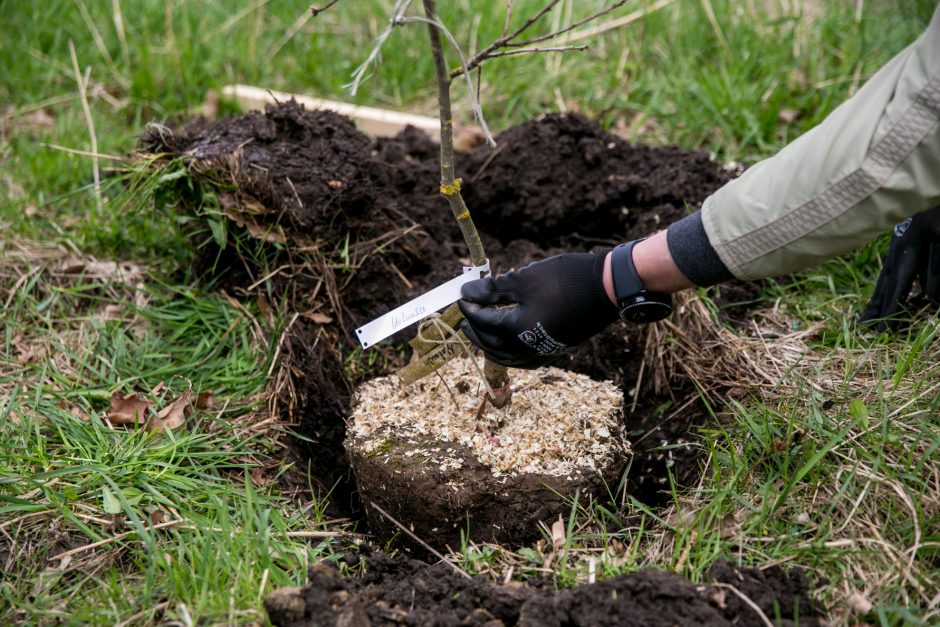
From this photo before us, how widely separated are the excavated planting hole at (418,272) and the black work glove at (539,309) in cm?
30

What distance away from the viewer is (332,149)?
263cm

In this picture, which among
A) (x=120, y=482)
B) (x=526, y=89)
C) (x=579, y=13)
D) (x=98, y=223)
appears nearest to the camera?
(x=120, y=482)

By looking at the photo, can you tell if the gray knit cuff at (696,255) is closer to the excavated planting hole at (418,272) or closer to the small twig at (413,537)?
the excavated planting hole at (418,272)

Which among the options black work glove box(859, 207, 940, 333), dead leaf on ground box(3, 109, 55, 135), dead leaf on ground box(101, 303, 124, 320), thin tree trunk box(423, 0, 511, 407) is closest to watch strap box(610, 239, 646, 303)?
thin tree trunk box(423, 0, 511, 407)

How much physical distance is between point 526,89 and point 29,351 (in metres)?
2.39

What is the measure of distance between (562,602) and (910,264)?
1.40 m

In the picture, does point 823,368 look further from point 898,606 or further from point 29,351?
point 29,351

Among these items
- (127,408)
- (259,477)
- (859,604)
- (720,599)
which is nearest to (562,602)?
(720,599)

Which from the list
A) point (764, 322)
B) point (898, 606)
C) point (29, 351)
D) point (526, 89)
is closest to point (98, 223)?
point (29, 351)

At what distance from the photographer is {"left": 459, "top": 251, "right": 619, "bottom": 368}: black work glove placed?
1.80 metres

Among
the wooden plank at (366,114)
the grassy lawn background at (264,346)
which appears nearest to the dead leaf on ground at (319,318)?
the grassy lawn background at (264,346)

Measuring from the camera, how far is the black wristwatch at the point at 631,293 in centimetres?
176

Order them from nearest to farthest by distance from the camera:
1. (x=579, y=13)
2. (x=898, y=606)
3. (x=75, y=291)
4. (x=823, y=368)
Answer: (x=898, y=606), (x=823, y=368), (x=75, y=291), (x=579, y=13)

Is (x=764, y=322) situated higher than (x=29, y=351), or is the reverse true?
(x=29, y=351)
